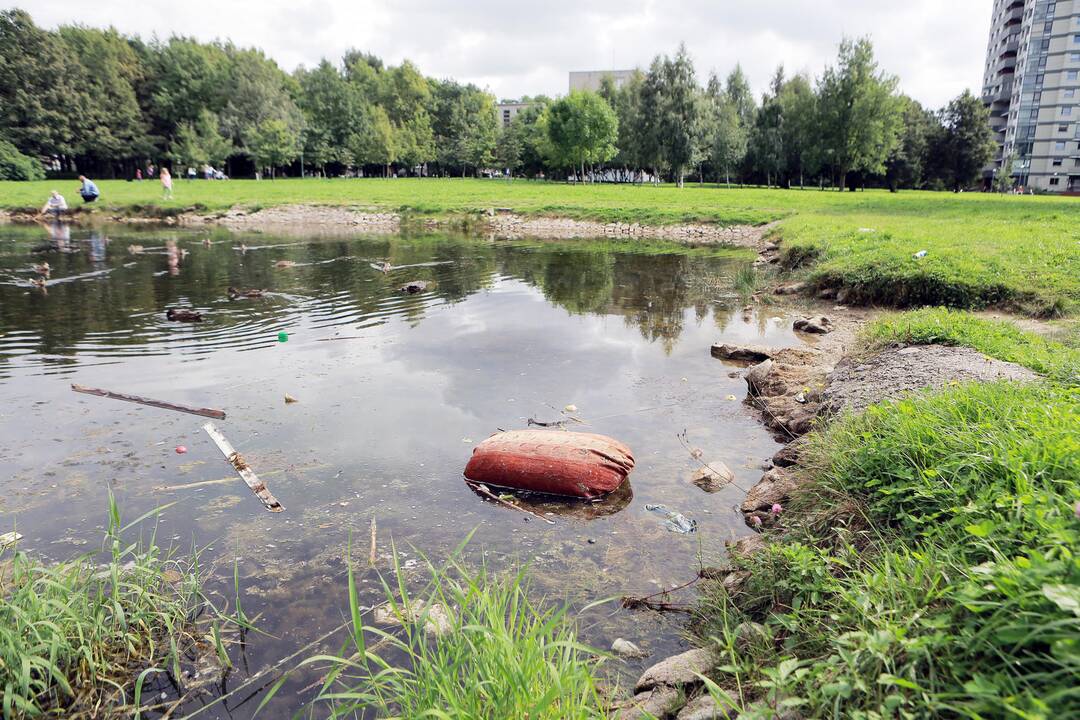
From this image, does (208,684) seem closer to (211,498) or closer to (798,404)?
(211,498)

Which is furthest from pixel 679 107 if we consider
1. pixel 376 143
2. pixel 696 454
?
pixel 696 454

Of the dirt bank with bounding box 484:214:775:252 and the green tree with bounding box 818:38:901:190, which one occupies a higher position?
the green tree with bounding box 818:38:901:190

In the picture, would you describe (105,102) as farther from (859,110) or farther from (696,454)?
(696,454)

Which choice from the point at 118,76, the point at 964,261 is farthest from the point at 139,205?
the point at 118,76

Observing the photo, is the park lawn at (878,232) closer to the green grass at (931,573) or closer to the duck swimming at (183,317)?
the green grass at (931,573)

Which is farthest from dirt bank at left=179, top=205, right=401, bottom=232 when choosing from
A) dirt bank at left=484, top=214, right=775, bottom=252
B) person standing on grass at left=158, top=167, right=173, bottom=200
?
dirt bank at left=484, top=214, right=775, bottom=252

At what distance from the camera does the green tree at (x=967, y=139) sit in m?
62.6

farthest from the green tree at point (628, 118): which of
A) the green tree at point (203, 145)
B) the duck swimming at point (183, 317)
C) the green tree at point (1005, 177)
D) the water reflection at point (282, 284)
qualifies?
the duck swimming at point (183, 317)

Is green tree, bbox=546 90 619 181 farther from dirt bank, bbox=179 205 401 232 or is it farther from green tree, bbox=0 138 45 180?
green tree, bbox=0 138 45 180

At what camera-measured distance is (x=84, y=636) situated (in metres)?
3.52

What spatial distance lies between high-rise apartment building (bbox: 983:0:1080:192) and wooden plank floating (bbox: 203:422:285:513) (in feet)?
315

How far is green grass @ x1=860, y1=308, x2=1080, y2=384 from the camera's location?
5.77 metres

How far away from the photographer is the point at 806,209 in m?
30.9

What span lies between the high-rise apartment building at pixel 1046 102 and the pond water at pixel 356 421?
90.0 metres
